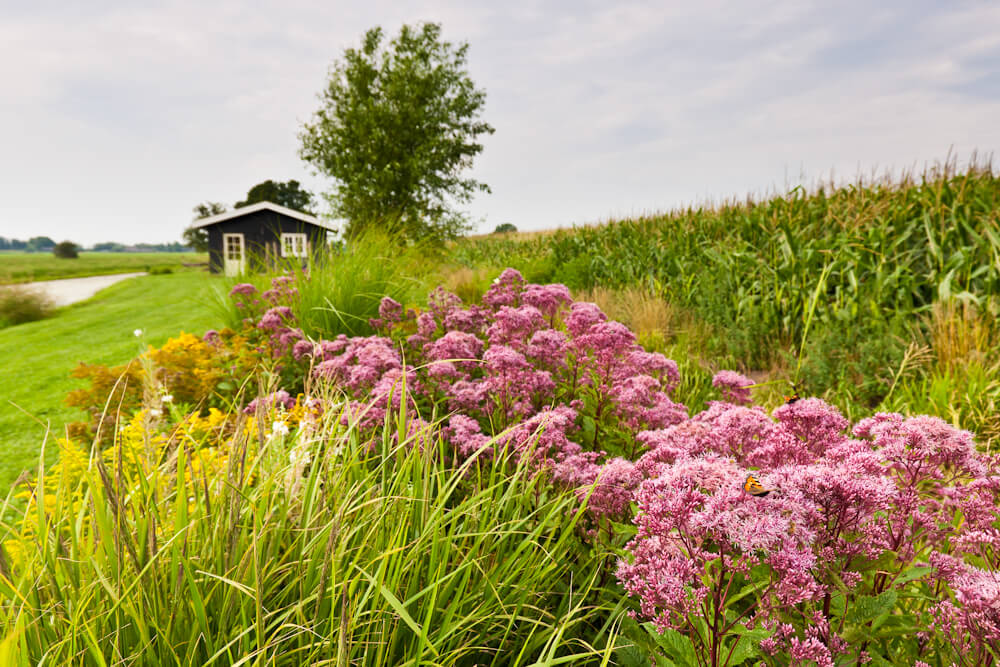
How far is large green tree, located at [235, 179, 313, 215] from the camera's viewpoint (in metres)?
67.4

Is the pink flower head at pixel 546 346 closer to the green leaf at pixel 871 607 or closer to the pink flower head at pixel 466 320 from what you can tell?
the pink flower head at pixel 466 320

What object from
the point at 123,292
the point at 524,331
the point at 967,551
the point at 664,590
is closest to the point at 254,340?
the point at 524,331

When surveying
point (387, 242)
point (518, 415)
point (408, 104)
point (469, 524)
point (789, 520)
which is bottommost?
point (469, 524)

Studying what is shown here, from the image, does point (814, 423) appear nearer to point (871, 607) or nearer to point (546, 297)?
point (871, 607)

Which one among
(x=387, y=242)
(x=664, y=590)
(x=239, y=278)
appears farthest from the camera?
(x=387, y=242)

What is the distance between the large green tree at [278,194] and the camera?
67375 mm

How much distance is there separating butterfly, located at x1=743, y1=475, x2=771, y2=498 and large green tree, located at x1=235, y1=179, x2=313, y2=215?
70.8 metres

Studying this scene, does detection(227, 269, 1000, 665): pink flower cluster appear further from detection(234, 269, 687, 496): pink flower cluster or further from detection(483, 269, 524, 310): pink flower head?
detection(483, 269, 524, 310): pink flower head

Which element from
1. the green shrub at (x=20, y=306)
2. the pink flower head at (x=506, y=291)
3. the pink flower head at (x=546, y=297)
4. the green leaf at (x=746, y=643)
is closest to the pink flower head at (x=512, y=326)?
the pink flower head at (x=546, y=297)

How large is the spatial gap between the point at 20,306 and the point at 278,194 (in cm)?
5505

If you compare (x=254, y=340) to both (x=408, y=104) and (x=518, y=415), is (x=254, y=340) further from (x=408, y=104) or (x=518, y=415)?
(x=408, y=104)

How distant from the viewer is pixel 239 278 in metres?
8.07

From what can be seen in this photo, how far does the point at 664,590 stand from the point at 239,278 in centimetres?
815

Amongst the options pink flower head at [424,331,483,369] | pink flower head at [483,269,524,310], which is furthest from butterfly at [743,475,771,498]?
pink flower head at [483,269,524,310]
